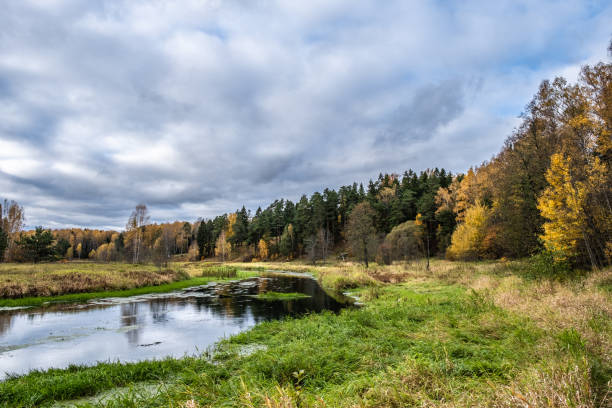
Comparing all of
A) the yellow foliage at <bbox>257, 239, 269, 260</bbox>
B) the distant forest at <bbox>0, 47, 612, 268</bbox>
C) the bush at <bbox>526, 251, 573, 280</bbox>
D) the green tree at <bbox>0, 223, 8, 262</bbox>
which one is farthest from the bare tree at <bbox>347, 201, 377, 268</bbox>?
the green tree at <bbox>0, 223, 8, 262</bbox>

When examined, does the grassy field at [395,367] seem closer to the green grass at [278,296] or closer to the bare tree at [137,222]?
the green grass at [278,296]

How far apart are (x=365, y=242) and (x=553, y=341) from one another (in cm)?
4146

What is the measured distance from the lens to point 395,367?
6.72 m

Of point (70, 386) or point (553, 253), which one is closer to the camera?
point (70, 386)

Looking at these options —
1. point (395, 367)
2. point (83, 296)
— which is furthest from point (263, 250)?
point (395, 367)

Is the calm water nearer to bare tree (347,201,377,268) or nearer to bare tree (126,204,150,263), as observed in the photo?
bare tree (347,201,377,268)

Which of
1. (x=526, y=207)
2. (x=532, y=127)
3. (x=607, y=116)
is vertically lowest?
(x=526, y=207)

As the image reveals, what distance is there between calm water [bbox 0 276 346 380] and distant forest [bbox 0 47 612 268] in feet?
54.0

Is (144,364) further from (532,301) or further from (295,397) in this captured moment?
(532,301)

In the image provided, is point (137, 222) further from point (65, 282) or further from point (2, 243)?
point (65, 282)

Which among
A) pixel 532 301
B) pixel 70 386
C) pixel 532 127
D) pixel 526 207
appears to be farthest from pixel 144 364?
pixel 532 127

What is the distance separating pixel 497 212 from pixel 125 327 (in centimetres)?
3336

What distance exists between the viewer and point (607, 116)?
1830 centimetres

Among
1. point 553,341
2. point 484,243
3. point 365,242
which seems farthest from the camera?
point 365,242
